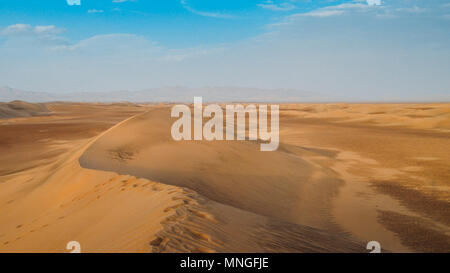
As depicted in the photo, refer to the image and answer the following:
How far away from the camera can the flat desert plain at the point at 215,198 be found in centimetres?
363

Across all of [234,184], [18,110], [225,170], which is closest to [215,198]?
[234,184]

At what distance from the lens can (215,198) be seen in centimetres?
560

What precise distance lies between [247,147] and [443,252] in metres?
7.14

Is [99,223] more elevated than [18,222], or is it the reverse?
[99,223]

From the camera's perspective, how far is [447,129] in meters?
21.0

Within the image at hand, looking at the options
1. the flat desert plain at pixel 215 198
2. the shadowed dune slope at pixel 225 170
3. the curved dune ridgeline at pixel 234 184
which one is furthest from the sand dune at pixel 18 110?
the shadowed dune slope at pixel 225 170

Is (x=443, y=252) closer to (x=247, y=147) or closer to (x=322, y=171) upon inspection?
(x=322, y=171)

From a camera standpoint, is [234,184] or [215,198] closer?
[215,198]

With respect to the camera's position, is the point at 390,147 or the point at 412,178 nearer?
the point at 412,178

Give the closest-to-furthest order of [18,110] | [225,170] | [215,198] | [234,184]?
1. [215,198]
2. [234,184]
3. [225,170]
4. [18,110]

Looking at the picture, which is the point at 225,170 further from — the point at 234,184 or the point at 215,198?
the point at 215,198
